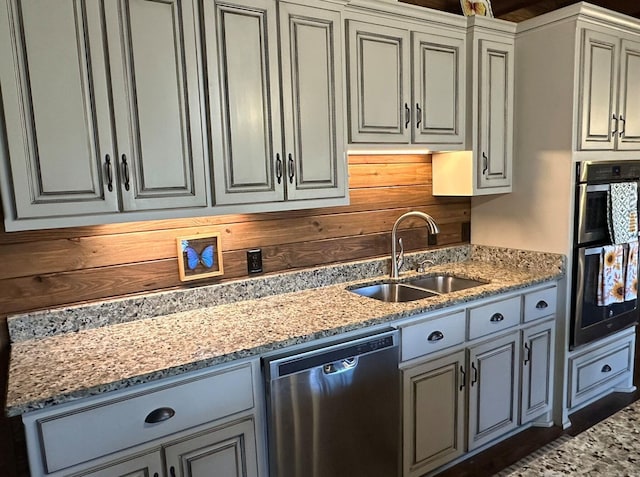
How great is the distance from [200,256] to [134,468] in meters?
0.90

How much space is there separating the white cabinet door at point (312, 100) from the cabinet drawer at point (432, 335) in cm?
70

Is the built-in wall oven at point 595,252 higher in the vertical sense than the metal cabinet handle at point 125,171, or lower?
lower

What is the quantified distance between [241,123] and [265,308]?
2.61 feet

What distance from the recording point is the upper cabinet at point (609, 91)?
8.14 ft

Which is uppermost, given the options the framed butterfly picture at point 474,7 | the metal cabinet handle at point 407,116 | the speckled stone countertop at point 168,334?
the framed butterfly picture at point 474,7

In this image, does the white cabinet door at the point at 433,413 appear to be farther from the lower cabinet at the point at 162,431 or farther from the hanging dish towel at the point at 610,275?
the hanging dish towel at the point at 610,275

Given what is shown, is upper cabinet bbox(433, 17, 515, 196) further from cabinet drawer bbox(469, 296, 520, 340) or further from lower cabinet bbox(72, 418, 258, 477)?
lower cabinet bbox(72, 418, 258, 477)

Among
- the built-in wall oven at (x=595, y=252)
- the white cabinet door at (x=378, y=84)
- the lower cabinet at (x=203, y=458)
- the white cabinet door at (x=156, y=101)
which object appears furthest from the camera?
the built-in wall oven at (x=595, y=252)

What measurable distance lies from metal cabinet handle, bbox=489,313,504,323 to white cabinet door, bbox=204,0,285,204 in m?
1.22

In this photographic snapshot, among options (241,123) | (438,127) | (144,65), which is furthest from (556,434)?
(144,65)

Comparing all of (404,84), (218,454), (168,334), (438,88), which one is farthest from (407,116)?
(218,454)

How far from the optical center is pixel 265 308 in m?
2.06

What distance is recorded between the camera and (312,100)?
1.98m

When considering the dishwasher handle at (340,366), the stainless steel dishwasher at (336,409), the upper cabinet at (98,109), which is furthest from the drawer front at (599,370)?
the upper cabinet at (98,109)
